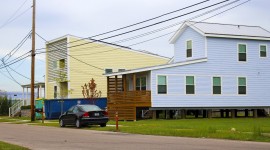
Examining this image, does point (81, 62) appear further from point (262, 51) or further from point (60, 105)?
point (262, 51)

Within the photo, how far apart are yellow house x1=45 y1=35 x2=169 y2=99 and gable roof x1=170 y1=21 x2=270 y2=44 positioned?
11.4 metres

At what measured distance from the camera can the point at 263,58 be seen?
39.8m

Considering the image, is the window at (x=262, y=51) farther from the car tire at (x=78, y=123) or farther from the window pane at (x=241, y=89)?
the car tire at (x=78, y=123)

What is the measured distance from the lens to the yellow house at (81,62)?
4853 centimetres

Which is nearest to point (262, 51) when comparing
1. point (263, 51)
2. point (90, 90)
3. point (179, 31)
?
point (263, 51)

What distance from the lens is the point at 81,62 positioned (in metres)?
49.1

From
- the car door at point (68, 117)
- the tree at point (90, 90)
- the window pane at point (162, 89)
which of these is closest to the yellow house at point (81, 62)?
the tree at point (90, 90)

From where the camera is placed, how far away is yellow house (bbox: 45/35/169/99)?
4853 cm

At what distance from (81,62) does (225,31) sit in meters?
16.4

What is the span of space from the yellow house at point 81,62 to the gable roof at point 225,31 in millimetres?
11430

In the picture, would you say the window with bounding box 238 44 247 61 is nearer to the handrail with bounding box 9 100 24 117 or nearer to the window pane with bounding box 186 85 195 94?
the window pane with bounding box 186 85 195 94

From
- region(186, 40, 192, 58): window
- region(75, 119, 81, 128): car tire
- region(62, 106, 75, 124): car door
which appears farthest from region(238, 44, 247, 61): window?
region(75, 119, 81, 128): car tire

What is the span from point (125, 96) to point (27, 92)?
2968 cm

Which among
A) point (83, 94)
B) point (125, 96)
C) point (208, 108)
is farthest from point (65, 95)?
point (208, 108)
